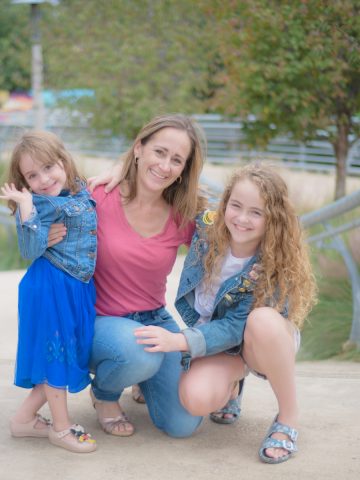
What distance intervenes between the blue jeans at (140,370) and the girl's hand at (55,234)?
36 centimetres

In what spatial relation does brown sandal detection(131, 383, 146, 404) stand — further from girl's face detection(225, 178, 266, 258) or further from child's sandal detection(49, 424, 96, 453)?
girl's face detection(225, 178, 266, 258)

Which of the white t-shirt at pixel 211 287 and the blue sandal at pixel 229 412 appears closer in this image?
the white t-shirt at pixel 211 287

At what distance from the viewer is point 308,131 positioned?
7941 millimetres

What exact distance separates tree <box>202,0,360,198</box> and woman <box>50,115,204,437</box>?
2541 mm

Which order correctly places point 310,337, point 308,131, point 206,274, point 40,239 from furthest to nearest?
point 308,131, point 310,337, point 206,274, point 40,239

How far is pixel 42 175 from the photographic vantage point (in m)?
3.05

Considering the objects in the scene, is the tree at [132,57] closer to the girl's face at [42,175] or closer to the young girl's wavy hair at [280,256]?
the girl's face at [42,175]

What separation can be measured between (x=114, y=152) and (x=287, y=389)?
14.2 metres

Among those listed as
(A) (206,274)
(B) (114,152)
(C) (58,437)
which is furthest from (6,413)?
(B) (114,152)

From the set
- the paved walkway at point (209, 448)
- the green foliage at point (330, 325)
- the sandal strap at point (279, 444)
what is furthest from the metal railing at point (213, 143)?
the sandal strap at point (279, 444)

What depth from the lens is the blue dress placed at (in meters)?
3.01

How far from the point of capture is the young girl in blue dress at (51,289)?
3.00 m

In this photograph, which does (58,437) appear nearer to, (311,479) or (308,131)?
(311,479)

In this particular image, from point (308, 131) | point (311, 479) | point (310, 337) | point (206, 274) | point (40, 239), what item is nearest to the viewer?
point (311, 479)
